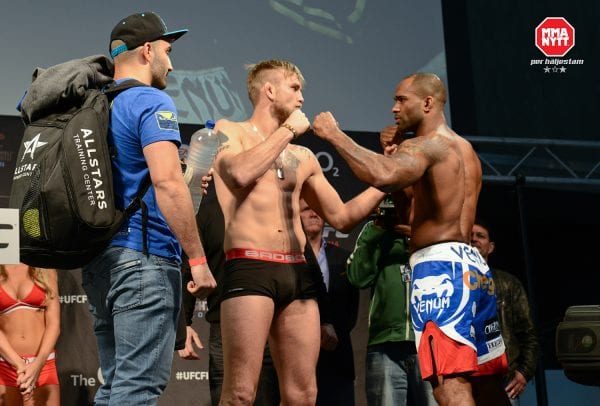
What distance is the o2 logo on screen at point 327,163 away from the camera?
5539 mm

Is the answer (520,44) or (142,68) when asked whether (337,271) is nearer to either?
(142,68)

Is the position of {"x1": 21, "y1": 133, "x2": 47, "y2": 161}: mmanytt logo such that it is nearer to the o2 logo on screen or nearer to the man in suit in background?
the man in suit in background

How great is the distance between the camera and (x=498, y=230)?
705 centimetres

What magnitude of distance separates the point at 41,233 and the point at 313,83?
4108 mm

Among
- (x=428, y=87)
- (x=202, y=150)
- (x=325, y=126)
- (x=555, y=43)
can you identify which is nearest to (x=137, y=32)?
(x=325, y=126)

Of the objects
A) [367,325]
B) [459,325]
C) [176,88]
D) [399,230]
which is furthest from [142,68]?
[176,88]

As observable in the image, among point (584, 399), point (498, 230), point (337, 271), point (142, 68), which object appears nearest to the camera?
point (142, 68)

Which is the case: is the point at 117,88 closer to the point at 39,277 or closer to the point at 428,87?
the point at 428,87

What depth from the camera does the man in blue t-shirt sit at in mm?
2688

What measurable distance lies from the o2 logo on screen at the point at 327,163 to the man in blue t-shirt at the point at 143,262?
270 centimetres

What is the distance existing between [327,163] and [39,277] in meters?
1.92

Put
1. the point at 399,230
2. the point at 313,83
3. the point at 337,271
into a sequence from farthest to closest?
1. the point at 313,83
2. the point at 337,271
3. the point at 399,230

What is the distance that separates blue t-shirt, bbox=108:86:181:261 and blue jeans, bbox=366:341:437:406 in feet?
7.11

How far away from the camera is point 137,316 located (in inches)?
106
